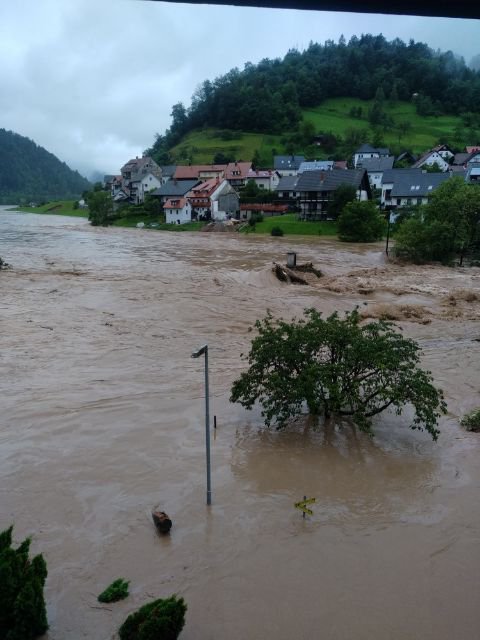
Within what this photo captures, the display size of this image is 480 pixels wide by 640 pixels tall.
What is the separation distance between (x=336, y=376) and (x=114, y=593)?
6.57 metres

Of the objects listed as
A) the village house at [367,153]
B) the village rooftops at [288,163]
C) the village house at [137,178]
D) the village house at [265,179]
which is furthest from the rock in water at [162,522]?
the village house at [367,153]

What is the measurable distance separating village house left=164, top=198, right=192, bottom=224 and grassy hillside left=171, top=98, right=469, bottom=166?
105 ft

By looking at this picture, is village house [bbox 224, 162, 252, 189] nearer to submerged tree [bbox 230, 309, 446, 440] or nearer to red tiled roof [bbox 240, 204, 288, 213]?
red tiled roof [bbox 240, 204, 288, 213]

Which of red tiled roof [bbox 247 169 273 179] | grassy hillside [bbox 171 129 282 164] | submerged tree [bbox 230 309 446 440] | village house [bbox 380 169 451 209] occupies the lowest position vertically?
submerged tree [bbox 230 309 446 440]

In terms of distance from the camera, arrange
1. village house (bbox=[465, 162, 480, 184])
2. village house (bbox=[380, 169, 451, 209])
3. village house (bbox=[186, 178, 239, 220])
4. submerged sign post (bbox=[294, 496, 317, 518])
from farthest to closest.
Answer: village house (bbox=[186, 178, 239, 220]) → village house (bbox=[465, 162, 480, 184]) → village house (bbox=[380, 169, 451, 209]) → submerged sign post (bbox=[294, 496, 317, 518])

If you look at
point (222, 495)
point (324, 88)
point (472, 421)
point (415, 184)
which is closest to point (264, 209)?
point (415, 184)

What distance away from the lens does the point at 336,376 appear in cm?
1157

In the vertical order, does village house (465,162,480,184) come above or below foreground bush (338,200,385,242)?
above

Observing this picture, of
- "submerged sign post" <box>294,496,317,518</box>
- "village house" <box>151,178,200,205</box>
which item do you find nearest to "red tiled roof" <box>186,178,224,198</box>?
"village house" <box>151,178,200,205</box>

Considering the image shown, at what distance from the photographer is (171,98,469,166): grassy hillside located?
104 m

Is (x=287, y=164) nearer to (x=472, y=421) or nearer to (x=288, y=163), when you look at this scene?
(x=288, y=163)

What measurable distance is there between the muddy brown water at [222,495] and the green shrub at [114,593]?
147 millimetres

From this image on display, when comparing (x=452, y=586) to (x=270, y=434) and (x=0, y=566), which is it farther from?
(x=0, y=566)

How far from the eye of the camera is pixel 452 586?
7254 millimetres
